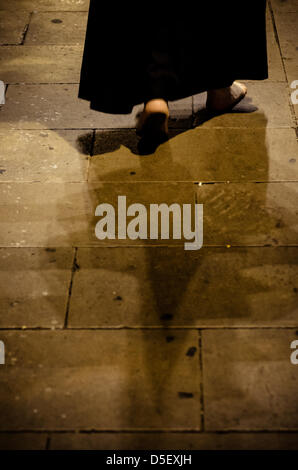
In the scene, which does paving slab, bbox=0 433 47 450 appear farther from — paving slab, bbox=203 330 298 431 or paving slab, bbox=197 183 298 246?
paving slab, bbox=197 183 298 246

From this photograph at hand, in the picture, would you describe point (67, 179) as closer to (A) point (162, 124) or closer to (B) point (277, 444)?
(A) point (162, 124)

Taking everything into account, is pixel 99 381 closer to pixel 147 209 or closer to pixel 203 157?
pixel 147 209

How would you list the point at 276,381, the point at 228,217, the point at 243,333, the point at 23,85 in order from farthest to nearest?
the point at 23,85
the point at 228,217
the point at 243,333
the point at 276,381

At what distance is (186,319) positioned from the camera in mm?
2059

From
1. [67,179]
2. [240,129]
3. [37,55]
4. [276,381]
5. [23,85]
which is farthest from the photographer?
[37,55]

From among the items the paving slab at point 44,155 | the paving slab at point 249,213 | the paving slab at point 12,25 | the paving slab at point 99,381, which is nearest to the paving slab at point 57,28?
the paving slab at point 12,25

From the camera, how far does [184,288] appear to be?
2.17 m

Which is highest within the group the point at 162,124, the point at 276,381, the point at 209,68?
the point at 209,68

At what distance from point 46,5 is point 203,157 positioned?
2.39m

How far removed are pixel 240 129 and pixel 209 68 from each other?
0.42 metres

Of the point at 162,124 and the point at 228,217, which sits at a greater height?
the point at 162,124

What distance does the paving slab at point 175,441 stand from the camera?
5.59 ft

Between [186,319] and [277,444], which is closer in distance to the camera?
[277,444]
